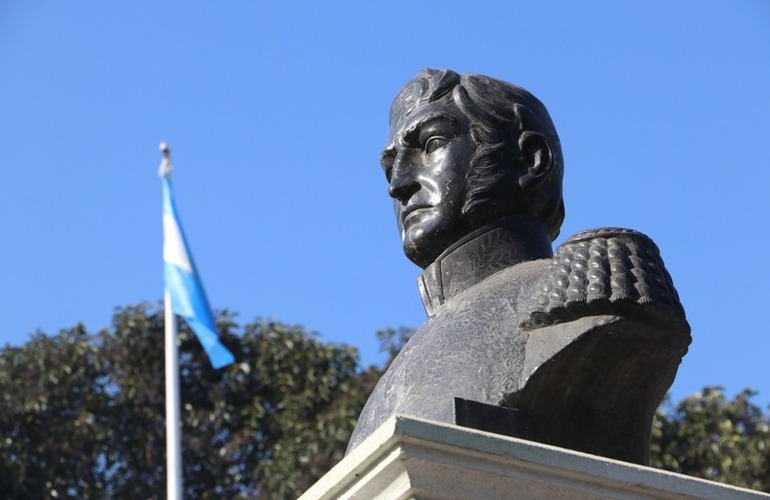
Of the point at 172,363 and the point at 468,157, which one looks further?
the point at 172,363

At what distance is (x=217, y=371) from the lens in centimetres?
1452

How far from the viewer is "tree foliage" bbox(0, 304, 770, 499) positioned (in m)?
12.6

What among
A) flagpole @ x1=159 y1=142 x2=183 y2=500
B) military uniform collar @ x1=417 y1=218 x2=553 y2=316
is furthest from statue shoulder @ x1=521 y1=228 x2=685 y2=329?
flagpole @ x1=159 y1=142 x2=183 y2=500

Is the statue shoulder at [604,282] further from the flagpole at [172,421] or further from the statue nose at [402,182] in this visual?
the flagpole at [172,421]

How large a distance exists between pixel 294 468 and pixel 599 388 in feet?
29.3

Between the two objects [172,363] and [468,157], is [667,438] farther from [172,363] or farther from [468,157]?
[468,157]

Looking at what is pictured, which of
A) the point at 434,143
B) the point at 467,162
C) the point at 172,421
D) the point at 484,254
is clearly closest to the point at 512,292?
the point at 484,254

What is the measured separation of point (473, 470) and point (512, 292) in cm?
84

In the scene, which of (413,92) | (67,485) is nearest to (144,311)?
(67,485)

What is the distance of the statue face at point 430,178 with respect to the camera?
15.0ft

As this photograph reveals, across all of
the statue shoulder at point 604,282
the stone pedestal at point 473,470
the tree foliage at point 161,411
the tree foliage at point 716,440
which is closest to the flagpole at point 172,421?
the tree foliage at point 161,411

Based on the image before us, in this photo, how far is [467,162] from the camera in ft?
15.1

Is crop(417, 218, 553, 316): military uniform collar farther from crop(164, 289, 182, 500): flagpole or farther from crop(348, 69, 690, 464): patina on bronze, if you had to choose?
crop(164, 289, 182, 500): flagpole

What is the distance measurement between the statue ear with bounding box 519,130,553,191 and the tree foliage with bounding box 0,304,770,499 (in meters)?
7.66
